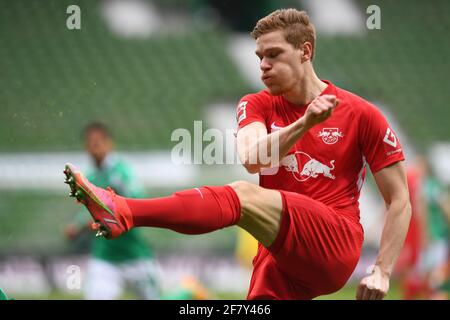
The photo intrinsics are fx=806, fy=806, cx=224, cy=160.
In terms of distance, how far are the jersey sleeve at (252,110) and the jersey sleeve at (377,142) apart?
560 mm

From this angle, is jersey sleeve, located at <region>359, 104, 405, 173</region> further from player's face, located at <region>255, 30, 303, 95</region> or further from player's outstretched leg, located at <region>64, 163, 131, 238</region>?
player's outstretched leg, located at <region>64, 163, 131, 238</region>

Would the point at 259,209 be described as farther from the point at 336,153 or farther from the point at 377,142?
the point at 377,142

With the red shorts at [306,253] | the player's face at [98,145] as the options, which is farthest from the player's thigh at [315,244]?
the player's face at [98,145]

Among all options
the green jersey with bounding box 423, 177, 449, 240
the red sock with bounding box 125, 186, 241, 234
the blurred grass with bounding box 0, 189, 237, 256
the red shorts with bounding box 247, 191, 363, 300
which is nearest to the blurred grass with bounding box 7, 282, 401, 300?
the blurred grass with bounding box 0, 189, 237, 256

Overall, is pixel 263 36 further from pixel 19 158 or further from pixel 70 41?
pixel 70 41

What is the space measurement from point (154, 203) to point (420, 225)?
25.2ft

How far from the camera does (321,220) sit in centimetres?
427

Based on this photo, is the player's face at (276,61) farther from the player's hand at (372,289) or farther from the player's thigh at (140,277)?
the player's thigh at (140,277)

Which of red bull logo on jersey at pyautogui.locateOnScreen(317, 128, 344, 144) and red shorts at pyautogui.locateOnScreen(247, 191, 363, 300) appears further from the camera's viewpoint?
red bull logo on jersey at pyautogui.locateOnScreen(317, 128, 344, 144)

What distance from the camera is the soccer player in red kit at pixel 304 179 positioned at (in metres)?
4.16

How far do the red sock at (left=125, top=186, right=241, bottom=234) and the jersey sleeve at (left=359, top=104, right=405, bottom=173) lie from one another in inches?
38.4

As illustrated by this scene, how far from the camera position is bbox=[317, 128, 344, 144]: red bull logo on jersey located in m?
4.55

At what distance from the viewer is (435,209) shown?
427 inches

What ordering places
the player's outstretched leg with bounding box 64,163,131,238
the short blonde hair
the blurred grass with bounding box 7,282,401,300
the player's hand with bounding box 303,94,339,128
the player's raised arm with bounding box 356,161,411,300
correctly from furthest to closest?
the blurred grass with bounding box 7,282,401,300 → the short blonde hair → the player's raised arm with bounding box 356,161,411,300 → the player's hand with bounding box 303,94,339,128 → the player's outstretched leg with bounding box 64,163,131,238
